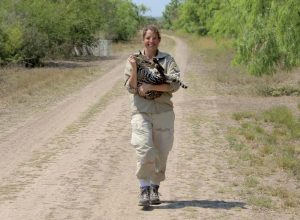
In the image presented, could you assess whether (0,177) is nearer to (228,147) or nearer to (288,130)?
(228,147)

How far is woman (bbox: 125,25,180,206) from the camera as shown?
6.27 m

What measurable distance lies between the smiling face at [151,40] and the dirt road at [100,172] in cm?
177

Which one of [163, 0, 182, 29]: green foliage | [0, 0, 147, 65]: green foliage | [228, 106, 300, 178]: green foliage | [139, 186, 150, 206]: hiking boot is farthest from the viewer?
[163, 0, 182, 29]: green foliage

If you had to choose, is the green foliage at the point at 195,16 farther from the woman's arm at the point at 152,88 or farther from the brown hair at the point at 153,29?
the woman's arm at the point at 152,88

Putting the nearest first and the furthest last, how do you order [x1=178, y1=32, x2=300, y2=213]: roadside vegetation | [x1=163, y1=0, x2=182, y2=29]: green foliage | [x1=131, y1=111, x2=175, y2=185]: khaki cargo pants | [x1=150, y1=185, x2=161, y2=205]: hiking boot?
[x1=131, y1=111, x2=175, y2=185]: khaki cargo pants, [x1=150, y1=185, x2=161, y2=205]: hiking boot, [x1=178, y1=32, x2=300, y2=213]: roadside vegetation, [x1=163, y1=0, x2=182, y2=29]: green foliage

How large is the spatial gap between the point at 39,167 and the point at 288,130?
651 centimetres

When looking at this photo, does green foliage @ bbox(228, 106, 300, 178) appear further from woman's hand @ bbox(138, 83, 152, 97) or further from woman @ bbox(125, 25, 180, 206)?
woman's hand @ bbox(138, 83, 152, 97)

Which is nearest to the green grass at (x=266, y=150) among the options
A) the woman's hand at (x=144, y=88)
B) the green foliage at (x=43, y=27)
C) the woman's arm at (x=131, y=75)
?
the woman's hand at (x=144, y=88)

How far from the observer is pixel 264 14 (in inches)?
711

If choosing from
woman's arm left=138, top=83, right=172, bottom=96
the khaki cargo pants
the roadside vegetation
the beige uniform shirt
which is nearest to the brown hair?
the beige uniform shirt

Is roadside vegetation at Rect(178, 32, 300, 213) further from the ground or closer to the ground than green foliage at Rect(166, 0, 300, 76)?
closer to the ground

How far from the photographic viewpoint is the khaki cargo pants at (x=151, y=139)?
20.9 ft

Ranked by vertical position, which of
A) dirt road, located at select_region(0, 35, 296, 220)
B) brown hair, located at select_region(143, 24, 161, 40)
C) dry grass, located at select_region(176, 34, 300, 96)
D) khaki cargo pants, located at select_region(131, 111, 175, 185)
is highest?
brown hair, located at select_region(143, 24, 161, 40)

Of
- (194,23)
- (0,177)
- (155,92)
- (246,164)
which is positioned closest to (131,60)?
(155,92)
